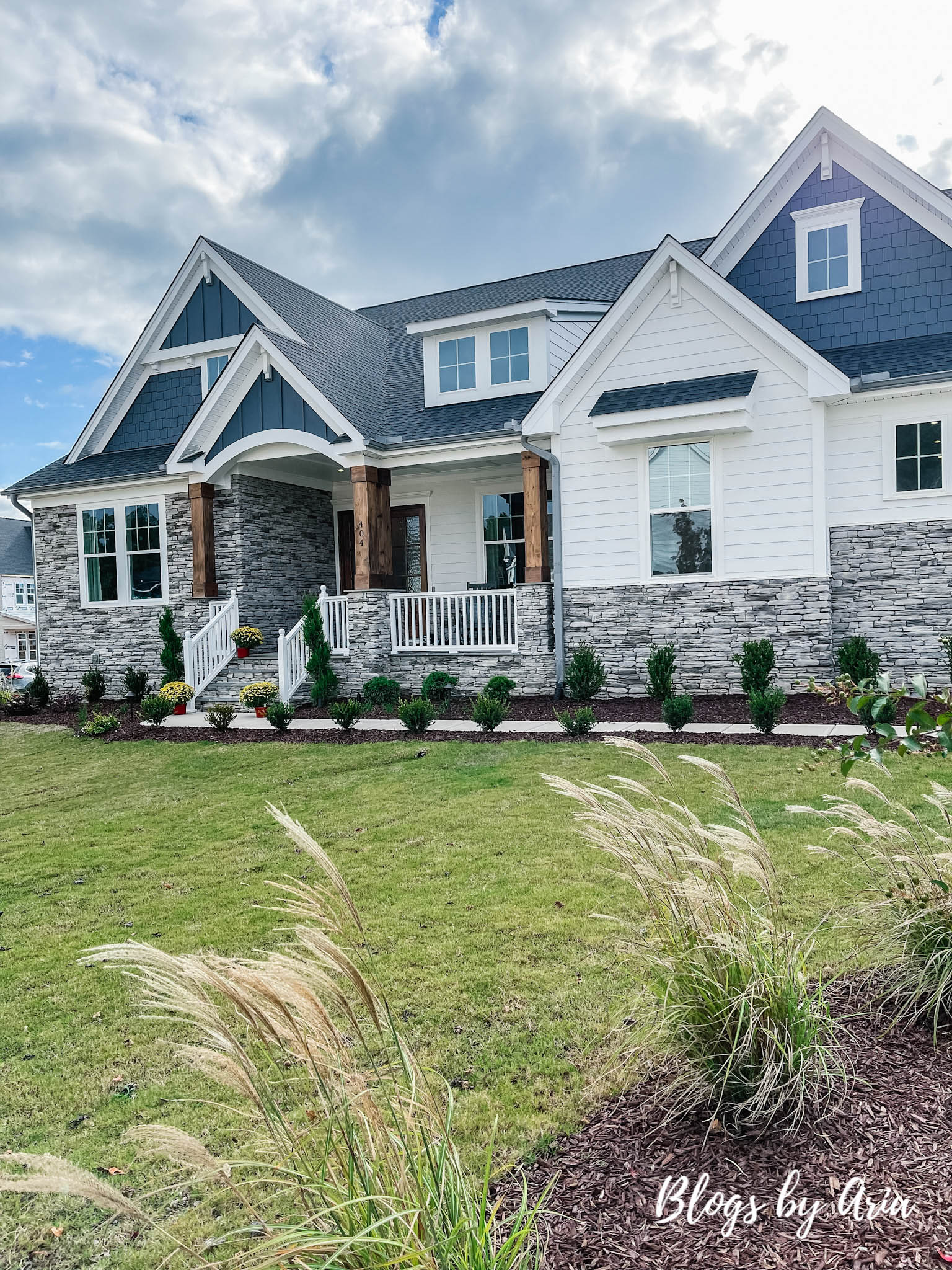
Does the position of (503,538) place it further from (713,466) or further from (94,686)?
(94,686)

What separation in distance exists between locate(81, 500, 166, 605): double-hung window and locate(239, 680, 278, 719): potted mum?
4.33m

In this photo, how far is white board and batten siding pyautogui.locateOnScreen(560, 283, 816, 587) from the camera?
37.6 ft

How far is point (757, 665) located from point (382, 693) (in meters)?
Answer: 5.50

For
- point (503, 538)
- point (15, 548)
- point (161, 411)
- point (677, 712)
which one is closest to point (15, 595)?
point (15, 548)

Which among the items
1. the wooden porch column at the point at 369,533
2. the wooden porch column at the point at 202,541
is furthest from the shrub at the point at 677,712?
the wooden porch column at the point at 202,541

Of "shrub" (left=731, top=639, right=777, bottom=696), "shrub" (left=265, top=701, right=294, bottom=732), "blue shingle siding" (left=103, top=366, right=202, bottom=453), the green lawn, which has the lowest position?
the green lawn

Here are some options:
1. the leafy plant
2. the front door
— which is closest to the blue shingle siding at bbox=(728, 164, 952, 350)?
the front door

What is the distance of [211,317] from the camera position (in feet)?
54.7

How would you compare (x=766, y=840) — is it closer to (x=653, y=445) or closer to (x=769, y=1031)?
(x=769, y=1031)

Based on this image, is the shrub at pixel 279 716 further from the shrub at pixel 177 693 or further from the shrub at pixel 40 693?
the shrub at pixel 40 693

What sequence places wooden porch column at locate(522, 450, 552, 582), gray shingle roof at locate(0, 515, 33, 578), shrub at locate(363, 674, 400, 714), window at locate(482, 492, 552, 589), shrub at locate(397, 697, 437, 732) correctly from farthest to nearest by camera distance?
1. gray shingle roof at locate(0, 515, 33, 578)
2. window at locate(482, 492, 552, 589)
3. shrub at locate(363, 674, 400, 714)
4. wooden porch column at locate(522, 450, 552, 582)
5. shrub at locate(397, 697, 437, 732)

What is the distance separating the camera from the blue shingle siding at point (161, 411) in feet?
56.3

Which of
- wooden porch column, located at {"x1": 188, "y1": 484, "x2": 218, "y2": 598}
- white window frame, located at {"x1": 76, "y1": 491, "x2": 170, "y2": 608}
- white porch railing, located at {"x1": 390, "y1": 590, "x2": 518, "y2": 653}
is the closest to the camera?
white porch railing, located at {"x1": 390, "y1": 590, "x2": 518, "y2": 653}

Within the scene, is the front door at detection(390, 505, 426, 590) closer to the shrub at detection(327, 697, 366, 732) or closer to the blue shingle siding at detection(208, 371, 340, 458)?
the blue shingle siding at detection(208, 371, 340, 458)
